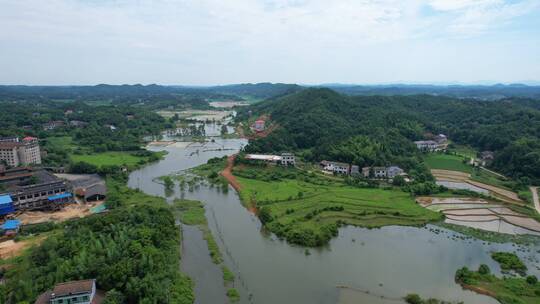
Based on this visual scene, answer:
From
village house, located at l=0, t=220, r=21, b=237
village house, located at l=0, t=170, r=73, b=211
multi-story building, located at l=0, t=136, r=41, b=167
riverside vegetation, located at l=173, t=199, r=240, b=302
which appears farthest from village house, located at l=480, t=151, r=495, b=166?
multi-story building, located at l=0, t=136, r=41, b=167

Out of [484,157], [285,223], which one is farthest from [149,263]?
[484,157]

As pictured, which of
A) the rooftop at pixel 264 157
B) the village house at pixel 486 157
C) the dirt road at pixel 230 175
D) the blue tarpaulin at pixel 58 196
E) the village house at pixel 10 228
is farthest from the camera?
the village house at pixel 486 157

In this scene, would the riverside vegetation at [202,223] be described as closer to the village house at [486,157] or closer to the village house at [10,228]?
the village house at [10,228]

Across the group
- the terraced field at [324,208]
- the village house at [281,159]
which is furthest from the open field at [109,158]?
the terraced field at [324,208]

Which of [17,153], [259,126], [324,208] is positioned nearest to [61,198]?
[17,153]

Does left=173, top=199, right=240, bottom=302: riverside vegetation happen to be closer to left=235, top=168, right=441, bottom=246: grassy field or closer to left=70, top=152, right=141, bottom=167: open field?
left=235, top=168, right=441, bottom=246: grassy field

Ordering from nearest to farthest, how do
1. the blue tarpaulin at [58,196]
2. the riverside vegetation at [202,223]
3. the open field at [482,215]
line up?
the riverside vegetation at [202,223] → the open field at [482,215] → the blue tarpaulin at [58,196]
